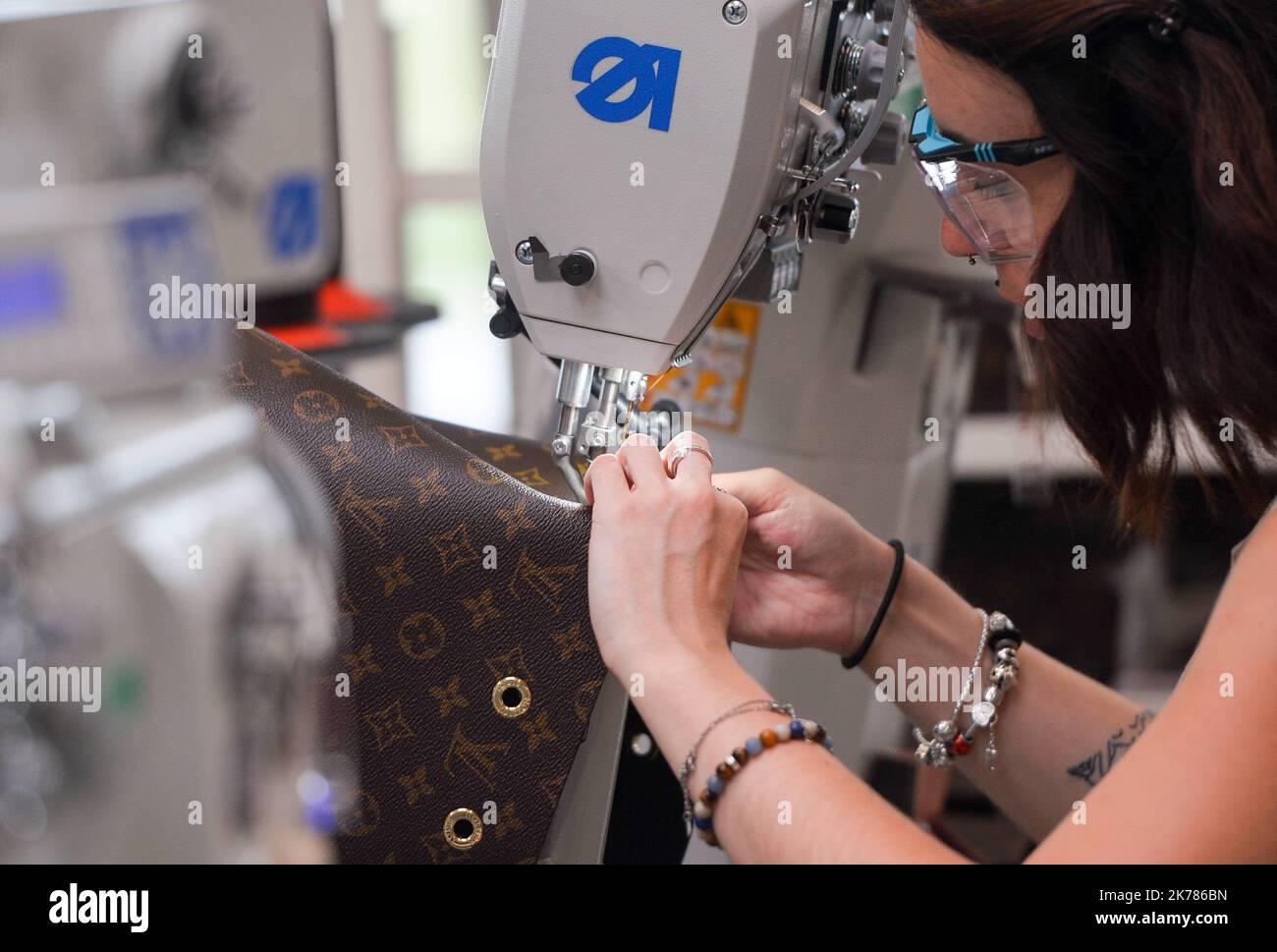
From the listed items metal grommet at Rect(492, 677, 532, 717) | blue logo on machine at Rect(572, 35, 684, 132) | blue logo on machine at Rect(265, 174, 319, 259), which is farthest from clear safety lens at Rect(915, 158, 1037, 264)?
blue logo on machine at Rect(265, 174, 319, 259)

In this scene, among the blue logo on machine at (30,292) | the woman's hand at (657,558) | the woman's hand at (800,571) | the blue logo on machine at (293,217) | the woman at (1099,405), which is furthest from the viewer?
the blue logo on machine at (293,217)

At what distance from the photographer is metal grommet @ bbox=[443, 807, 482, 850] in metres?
0.80

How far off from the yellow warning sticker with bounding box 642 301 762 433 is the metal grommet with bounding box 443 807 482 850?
50cm

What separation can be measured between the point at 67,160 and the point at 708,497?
0.87m

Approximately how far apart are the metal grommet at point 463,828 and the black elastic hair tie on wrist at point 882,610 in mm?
380

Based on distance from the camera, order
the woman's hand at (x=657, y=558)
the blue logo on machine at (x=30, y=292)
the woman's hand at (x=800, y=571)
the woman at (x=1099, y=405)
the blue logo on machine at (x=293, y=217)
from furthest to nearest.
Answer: the blue logo on machine at (x=293, y=217) < the blue logo on machine at (x=30, y=292) < the woman's hand at (x=800, y=571) < the woman's hand at (x=657, y=558) < the woman at (x=1099, y=405)

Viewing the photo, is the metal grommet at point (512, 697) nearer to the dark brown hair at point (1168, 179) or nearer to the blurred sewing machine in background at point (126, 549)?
the blurred sewing machine in background at point (126, 549)

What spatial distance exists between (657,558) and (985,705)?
1.23 ft

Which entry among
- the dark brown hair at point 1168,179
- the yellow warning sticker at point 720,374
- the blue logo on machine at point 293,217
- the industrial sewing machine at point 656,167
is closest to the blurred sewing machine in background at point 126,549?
the industrial sewing machine at point 656,167

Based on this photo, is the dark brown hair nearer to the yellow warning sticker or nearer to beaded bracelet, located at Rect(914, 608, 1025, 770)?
beaded bracelet, located at Rect(914, 608, 1025, 770)

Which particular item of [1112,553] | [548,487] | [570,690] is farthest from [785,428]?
[1112,553]

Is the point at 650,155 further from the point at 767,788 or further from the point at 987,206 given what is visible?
the point at 767,788

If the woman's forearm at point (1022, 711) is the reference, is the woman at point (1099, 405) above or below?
above

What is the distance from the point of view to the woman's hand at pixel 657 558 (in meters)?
0.77
